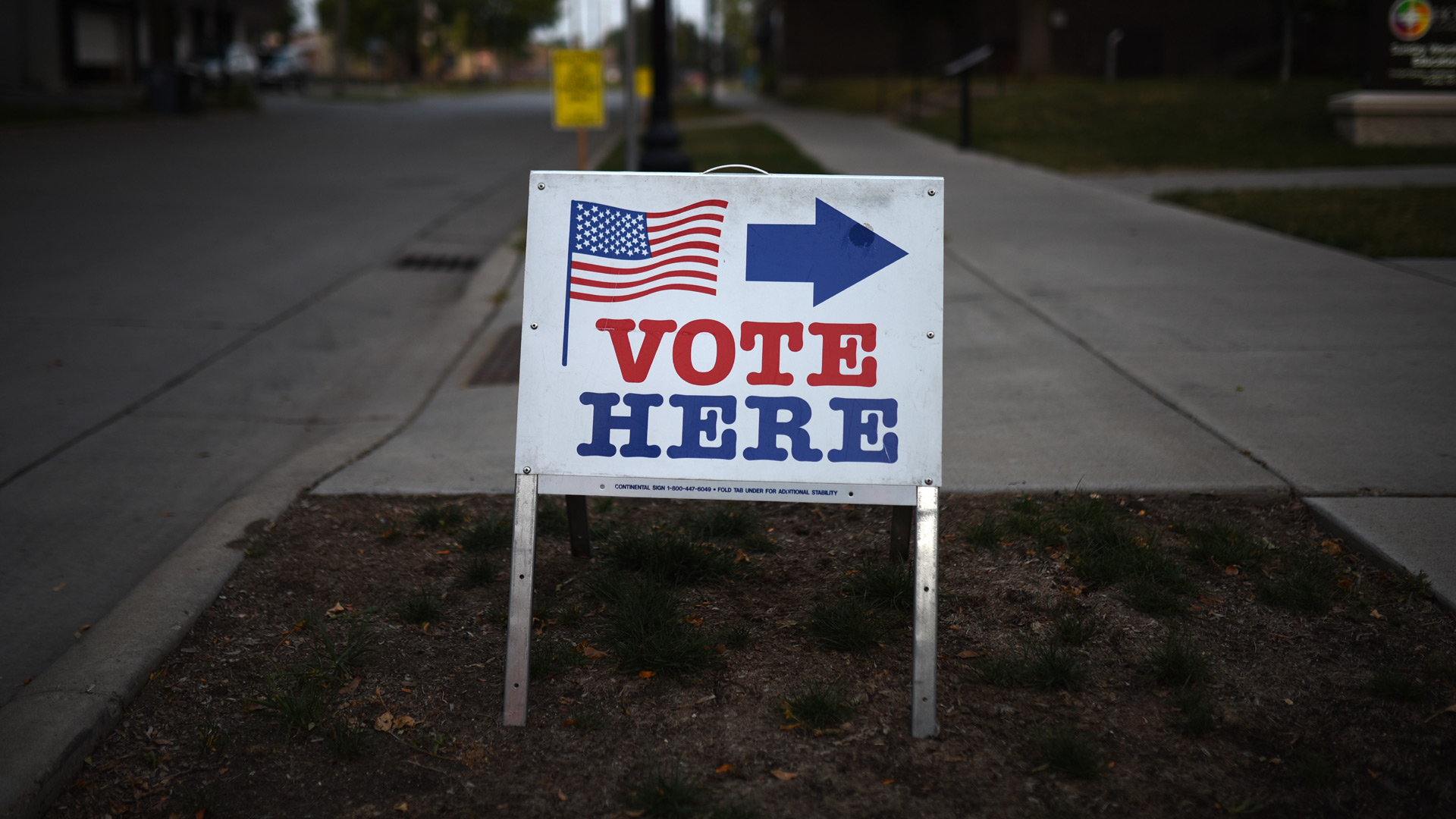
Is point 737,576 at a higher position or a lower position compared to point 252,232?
lower

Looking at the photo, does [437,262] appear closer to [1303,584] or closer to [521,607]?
[521,607]

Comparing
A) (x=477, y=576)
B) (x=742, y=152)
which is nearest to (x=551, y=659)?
(x=477, y=576)

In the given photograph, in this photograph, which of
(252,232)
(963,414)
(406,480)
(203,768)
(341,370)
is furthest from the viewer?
(252,232)

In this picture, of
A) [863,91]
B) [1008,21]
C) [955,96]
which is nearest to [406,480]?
[955,96]

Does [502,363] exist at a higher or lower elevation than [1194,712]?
higher

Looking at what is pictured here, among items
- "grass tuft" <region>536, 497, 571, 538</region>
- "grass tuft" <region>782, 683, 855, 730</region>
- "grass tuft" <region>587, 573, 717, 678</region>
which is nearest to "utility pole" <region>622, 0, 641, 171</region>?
"grass tuft" <region>536, 497, 571, 538</region>

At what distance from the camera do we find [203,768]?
9.21 feet

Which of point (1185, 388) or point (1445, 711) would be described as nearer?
point (1445, 711)

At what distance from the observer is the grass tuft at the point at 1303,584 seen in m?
→ 3.37

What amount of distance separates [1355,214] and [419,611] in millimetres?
9799

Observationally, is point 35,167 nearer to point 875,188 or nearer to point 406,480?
point 406,480

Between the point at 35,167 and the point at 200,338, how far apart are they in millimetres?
10162

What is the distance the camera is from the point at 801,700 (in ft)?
9.77

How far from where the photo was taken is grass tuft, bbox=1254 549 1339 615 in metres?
3.37
